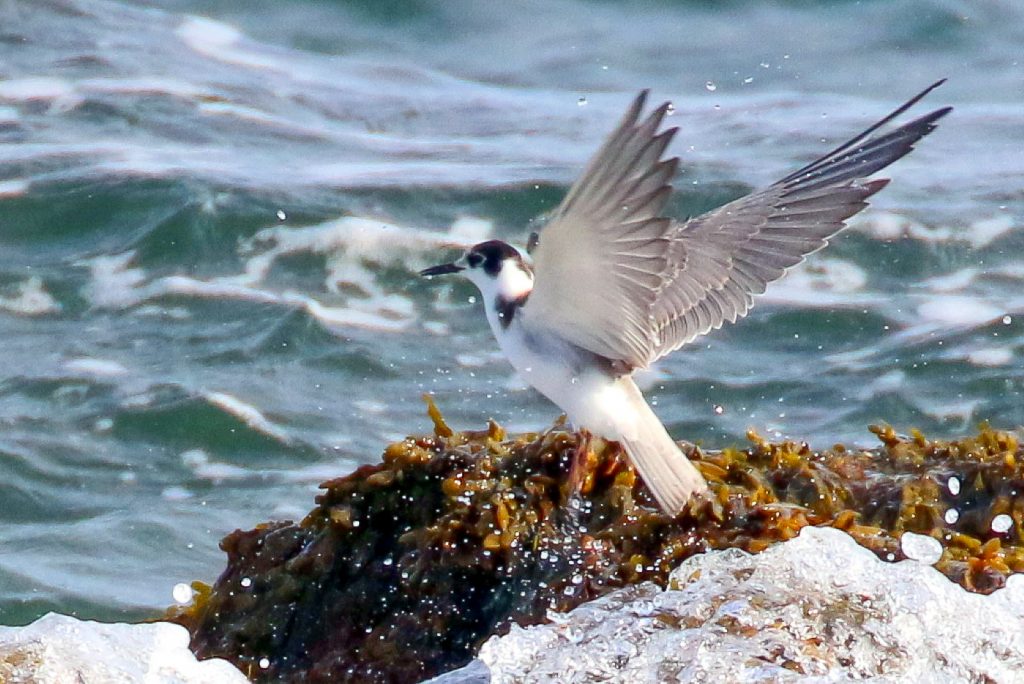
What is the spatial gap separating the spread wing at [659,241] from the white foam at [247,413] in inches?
151

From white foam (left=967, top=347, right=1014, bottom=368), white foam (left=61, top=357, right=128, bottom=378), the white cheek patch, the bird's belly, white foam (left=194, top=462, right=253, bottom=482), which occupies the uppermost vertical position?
the white cheek patch

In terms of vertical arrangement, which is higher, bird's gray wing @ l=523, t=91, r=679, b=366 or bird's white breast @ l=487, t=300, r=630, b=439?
bird's gray wing @ l=523, t=91, r=679, b=366

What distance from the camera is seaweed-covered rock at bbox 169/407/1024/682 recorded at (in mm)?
3930

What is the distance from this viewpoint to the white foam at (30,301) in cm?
906

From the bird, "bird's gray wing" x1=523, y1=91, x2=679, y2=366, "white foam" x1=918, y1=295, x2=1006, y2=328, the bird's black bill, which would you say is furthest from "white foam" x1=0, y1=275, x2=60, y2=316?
"bird's gray wing" x1=523, y1=91, x2=679, y2=366

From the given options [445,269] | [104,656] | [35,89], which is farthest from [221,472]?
[35,89]

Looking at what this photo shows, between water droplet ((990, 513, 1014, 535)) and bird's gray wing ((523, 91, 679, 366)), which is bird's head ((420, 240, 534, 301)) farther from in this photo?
water droplet ((990, 513, 1014, 535))

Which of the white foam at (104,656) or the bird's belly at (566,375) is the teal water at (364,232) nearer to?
the white foam at (104,656)

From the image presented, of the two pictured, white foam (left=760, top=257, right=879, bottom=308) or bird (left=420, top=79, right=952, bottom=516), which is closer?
bird (left=420, top=79, right=952, bottom=516)

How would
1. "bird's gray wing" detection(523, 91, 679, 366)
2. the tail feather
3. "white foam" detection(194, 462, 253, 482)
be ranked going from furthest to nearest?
1. "white foam" detection(194, 462, 253, 482)
2. the tail feather
3. "bird's gray wing" detection(523, 91, 679, 366)

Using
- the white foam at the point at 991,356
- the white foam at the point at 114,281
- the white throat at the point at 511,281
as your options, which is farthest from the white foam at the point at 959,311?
the white foam at the point at 114,281

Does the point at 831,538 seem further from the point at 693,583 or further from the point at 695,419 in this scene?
the point at 695,419

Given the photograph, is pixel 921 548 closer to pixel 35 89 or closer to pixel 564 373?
pixel 564 373

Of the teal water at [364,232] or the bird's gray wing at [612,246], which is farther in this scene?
the teal water at [364,232]
